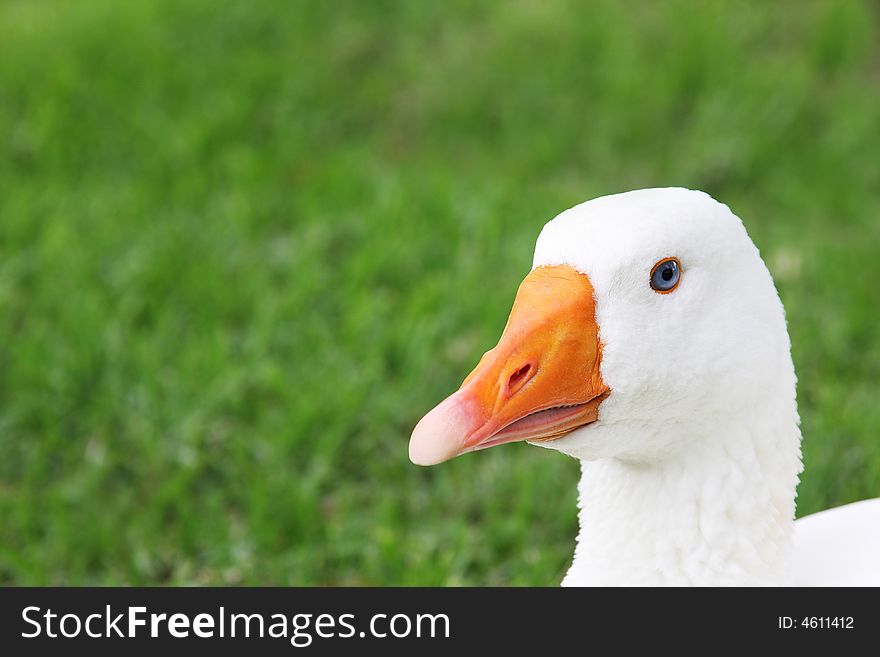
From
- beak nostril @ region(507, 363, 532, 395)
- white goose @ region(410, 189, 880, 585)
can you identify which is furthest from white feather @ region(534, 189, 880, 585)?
beak nostril @ region(507, 363, 532, 395)

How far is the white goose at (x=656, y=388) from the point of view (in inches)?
67.9

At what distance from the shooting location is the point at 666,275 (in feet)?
5.73

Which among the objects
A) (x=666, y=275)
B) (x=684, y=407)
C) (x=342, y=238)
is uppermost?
(x=342, y=238)

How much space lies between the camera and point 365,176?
485 centimetres

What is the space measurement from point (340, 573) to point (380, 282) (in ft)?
4.72

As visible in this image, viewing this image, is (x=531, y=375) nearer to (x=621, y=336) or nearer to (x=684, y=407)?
(x=621, y=336)

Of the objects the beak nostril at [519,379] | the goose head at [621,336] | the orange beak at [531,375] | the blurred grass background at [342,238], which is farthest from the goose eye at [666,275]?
the blurred grass background at [342,238]

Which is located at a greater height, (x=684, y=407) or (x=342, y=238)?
(x=342, y=238)

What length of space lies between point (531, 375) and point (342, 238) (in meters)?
2.81

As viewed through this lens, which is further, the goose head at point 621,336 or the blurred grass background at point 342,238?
the blurred grass background at point 342,238

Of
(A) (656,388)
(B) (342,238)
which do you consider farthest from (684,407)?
(B) (342,238)

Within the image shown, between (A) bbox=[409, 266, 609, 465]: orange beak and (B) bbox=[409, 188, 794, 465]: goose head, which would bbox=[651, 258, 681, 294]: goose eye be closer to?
(B) bbox=[409, 188, 794, 465]: goose head

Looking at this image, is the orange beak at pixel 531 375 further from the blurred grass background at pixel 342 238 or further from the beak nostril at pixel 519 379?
the blurred grass background at pixel 342 238
